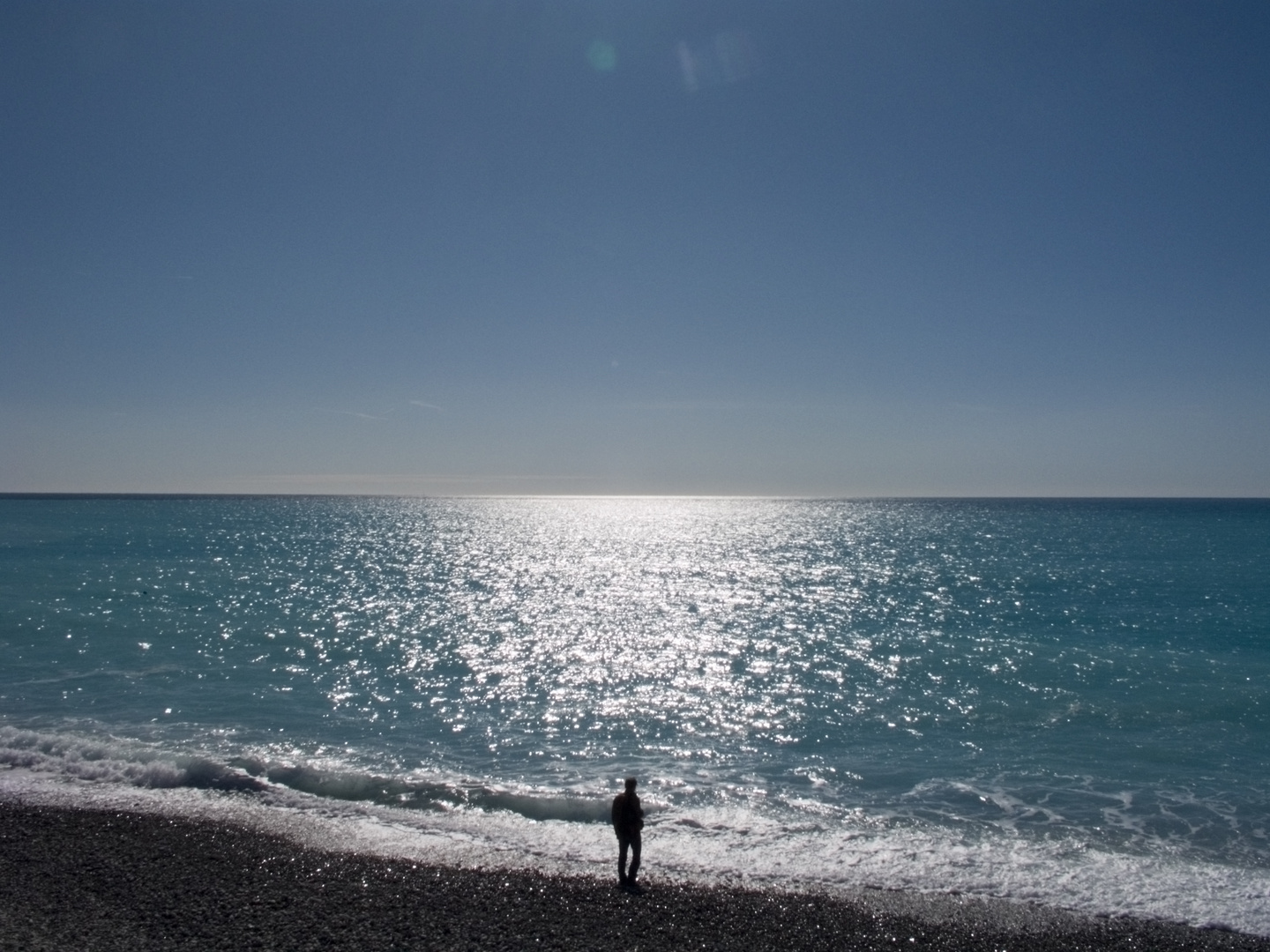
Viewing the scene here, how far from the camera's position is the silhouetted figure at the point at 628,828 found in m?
13.0

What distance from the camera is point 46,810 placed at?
15734mm

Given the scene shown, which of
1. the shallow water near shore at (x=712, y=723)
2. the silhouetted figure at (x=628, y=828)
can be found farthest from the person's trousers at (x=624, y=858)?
the shallow water near shore at (x=712, y=723)

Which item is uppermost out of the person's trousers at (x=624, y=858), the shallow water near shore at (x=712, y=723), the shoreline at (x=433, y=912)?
the person's trousers at (x=624, y=858)

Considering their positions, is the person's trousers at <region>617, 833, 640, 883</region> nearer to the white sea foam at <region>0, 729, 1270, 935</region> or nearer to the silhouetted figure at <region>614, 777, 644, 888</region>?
the silhouetted figure at <region>614, 777, 644, 888</region>

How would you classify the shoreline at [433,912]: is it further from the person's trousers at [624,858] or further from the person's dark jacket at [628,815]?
the person's dark jacket at [628,815]

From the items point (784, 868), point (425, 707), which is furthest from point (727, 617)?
point (784, 868)

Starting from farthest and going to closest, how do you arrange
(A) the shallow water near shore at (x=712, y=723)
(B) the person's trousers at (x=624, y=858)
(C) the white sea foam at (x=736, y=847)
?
1. (A) the shallow water near shore at (x=712, y=723)
2. (C) the white sea foam at (x=736, y=847)
3. (B) the person's trousers at (x=624, y=858)

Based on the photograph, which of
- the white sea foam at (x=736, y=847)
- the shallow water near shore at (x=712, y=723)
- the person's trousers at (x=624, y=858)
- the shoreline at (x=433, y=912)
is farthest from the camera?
the shallow water near shore at (x=712, y=723)

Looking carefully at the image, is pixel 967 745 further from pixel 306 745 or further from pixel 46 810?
pixel 46 810

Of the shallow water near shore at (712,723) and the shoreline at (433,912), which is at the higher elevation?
the shoreline at (433,912)

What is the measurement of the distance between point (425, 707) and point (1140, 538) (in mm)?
111251

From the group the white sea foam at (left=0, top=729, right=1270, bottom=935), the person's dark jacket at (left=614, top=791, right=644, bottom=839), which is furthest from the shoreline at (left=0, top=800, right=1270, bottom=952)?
the person's dark jacket at (left=614, top=791, right=644, bottom=839)

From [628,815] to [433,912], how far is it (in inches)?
123

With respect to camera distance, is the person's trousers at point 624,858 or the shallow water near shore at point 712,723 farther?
the shallow water near shore at point 712,723
